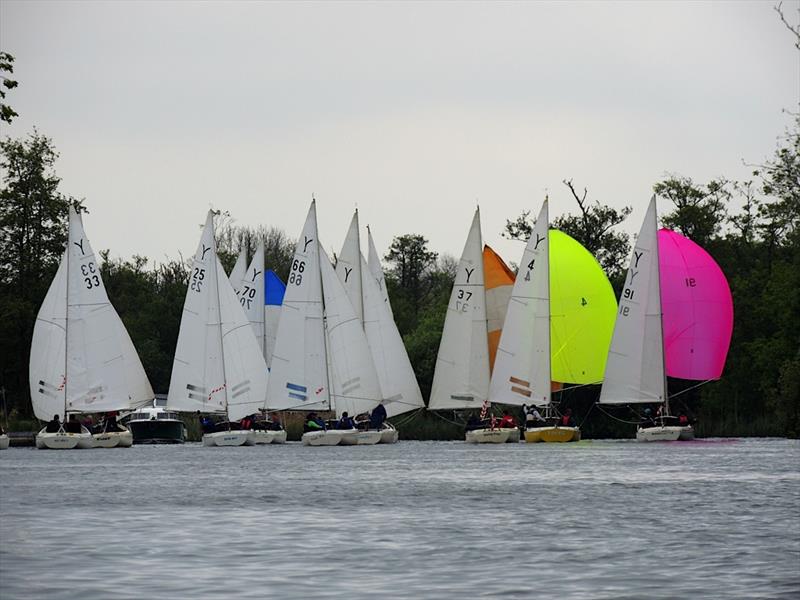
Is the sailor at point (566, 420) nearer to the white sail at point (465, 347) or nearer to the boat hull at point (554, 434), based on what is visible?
the boat hull at point (554, 434)

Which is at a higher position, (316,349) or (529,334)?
(529,334)

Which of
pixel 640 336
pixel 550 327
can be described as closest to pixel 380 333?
pixel 550 327

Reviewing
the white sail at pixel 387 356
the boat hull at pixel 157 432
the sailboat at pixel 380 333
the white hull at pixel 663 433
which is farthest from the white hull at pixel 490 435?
the boat hull at pixel 157 432

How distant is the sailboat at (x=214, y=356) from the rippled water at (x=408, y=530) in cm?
2591

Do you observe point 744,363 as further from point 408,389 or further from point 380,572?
point 380,572

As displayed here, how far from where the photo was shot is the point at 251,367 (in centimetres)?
8288

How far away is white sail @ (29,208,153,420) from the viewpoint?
7956cm

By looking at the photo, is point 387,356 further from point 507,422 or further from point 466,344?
point 507,422

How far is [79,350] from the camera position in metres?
79.8

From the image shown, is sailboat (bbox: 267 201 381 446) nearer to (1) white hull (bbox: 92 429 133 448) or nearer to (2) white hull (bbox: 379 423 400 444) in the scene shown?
(2) white hull (bbox: 379 423 400 444)

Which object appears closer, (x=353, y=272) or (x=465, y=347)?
(x=465, y=347)

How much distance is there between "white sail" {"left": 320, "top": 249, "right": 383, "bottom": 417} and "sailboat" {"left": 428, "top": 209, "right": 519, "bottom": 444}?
6100 millimetres

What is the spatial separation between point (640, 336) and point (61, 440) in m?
26.7

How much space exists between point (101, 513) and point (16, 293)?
69888 millimetres
